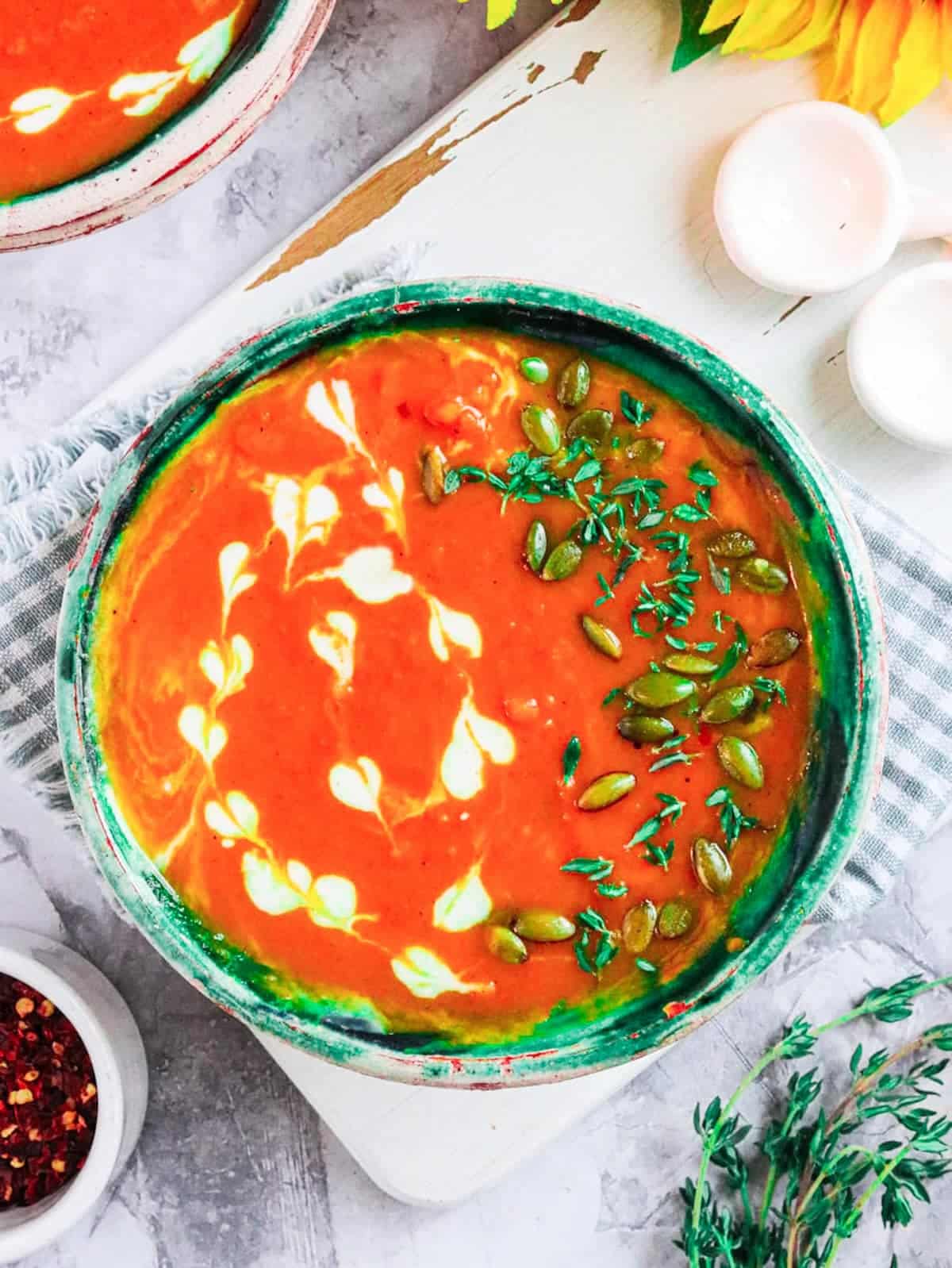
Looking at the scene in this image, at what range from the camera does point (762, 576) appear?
1.39 m

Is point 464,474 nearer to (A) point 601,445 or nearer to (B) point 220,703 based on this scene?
(A) point 601,445

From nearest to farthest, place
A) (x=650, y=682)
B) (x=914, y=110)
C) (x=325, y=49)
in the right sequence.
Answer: (x=650, y=682) < (x=914, y=110) < (x=325, y=49)

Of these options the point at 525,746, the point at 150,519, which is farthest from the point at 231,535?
the point at 525,746

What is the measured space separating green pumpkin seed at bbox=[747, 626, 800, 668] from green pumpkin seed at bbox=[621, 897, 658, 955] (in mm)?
287

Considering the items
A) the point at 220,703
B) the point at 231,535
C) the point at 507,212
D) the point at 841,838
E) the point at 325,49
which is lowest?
the point at 841,838

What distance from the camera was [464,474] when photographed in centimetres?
140

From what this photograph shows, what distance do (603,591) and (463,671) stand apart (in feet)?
0.57

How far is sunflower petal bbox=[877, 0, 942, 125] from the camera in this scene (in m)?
1.54

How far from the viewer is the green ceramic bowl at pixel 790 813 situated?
4.53 ft

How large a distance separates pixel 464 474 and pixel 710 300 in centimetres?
47

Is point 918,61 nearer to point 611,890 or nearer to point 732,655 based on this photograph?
point 732,655

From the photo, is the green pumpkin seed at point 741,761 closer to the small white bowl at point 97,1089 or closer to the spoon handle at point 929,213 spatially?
the spoon handle at point 929,213

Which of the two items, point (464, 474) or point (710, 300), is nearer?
point (464, 474)

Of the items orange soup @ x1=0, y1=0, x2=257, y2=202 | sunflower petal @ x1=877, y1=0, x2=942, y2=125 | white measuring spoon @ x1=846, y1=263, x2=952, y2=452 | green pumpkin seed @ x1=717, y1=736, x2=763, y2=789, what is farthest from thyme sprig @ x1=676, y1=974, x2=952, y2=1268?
orange soup @ x1=0, y1=0, x2=257, y2=202
